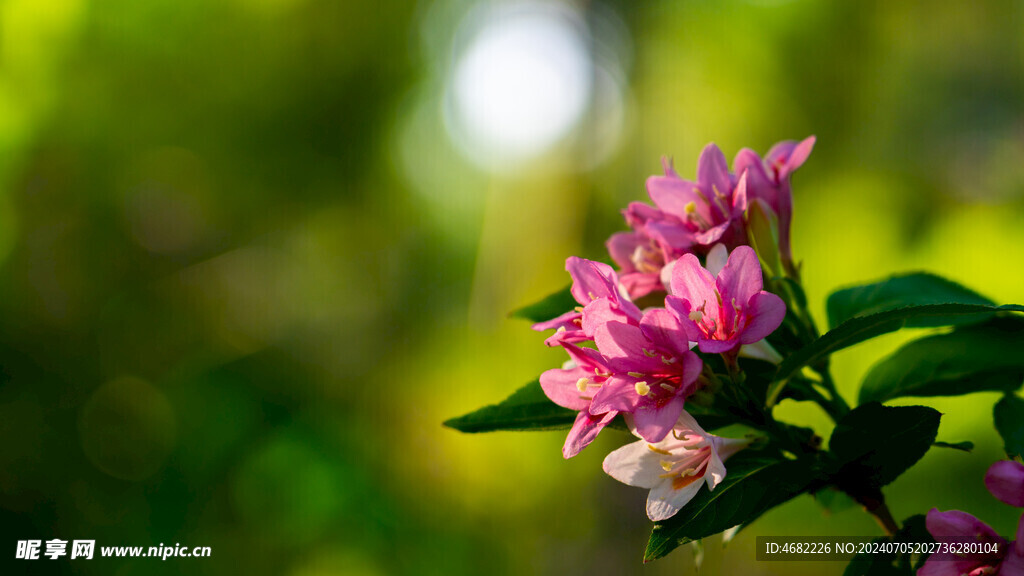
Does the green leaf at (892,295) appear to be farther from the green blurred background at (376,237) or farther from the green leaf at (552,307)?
the green blurred background at (376,237)

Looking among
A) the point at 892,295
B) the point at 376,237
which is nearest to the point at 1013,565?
the point at 892,295

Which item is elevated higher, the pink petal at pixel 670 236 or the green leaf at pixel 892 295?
the pink petal at pixel 670 236

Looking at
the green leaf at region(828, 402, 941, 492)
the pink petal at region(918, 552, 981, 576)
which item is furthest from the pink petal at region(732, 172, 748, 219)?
the pink petal at region(918, 552, 981, 576)

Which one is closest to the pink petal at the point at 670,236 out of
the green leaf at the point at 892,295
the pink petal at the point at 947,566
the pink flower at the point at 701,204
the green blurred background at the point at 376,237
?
the pink flower at the point at 701,204

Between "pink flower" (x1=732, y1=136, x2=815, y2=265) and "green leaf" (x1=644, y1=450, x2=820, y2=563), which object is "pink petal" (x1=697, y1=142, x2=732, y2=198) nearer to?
"pink flower" (x1=732, y1=136, x2=815, y2=265)

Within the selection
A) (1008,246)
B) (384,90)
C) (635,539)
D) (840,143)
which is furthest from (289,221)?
(1008,246)
